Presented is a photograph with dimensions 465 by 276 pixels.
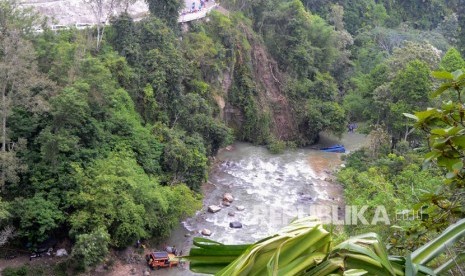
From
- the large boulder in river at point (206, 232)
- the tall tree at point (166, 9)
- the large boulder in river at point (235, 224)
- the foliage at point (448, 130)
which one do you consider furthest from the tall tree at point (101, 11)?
the foliage at point (448, 130)

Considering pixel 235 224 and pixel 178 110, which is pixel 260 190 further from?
pixel 178 110

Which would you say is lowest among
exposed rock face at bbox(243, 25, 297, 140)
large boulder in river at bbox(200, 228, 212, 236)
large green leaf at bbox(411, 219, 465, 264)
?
large boulder in river at bbox(200, 228, 212, 236)

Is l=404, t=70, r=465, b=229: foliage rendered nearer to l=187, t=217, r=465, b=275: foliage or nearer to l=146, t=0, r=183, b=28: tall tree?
l=187, t=217, r=465, b=275: foliage

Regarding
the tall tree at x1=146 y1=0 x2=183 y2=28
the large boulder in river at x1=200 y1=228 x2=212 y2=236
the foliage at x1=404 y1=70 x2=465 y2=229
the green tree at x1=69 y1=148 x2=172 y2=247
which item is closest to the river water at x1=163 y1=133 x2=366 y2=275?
the large boulder in river at x1=200 y1=228 x2=212 y2=236

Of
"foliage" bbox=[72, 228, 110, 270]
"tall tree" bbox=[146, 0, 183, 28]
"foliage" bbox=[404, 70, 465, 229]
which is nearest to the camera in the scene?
"foliage" bbox=[404, 70, 465, 229]

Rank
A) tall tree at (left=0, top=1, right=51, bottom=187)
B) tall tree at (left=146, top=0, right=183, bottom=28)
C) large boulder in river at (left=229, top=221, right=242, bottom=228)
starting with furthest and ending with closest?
1. tall tree at (left=146, top=0, right=183, bottom=28)
2. large boulder in river at (left=229, top=221, right=242, bottom=228)
3. tall tree at (left=0, top=1, right=51, bottom=187)

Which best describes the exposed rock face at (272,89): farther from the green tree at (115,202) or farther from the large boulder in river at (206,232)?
the green tree at (115,202)

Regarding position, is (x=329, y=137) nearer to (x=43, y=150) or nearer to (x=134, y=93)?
A: (x=134, y=93)
